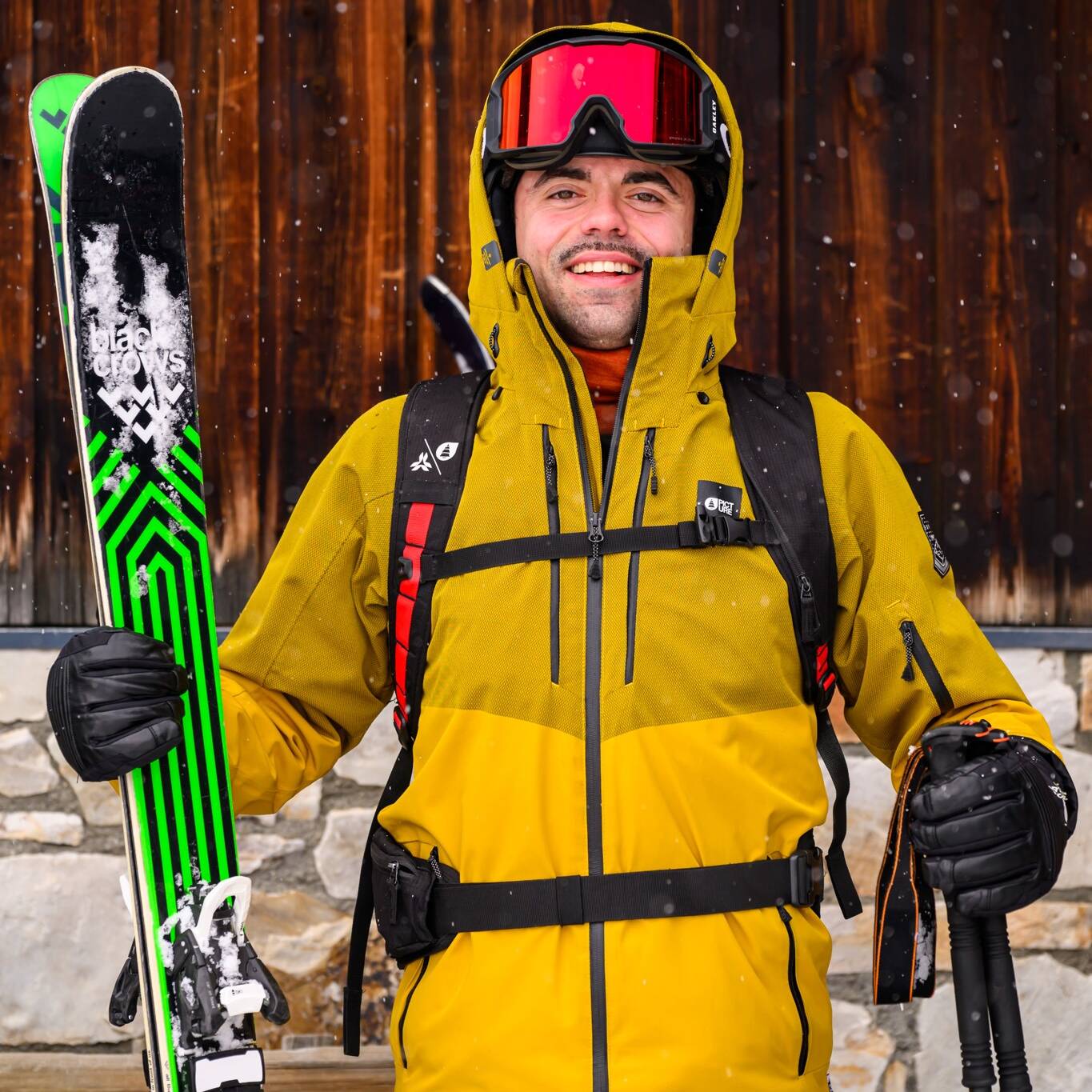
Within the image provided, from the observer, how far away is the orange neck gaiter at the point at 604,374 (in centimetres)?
215

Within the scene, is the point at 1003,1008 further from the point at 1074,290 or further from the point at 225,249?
the point at 225,249

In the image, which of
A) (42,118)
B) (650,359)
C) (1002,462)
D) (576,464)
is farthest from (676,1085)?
(1002,462)

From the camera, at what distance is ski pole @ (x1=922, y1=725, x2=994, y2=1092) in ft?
5.87

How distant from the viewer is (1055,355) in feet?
11.2

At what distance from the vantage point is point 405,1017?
190cm

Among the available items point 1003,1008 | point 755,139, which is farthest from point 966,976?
point 755,139

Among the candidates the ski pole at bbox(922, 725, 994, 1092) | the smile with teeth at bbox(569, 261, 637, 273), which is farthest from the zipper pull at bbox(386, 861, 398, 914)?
the smile with teeth at bbox(569, 261, 637, 273)

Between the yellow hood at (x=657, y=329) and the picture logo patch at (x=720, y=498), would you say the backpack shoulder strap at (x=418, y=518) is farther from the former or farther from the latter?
the picture logo patch at (x=720, y=498)

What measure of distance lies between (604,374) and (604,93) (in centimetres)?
51

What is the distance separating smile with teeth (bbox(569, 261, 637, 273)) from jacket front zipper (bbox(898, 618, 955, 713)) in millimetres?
749

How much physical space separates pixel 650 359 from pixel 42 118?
115 cm

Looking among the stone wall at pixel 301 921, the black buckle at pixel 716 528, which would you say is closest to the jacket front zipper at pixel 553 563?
the black buckle at pixel 716 528

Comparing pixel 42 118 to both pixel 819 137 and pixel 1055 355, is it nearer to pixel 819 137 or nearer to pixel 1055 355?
pixel 819 137

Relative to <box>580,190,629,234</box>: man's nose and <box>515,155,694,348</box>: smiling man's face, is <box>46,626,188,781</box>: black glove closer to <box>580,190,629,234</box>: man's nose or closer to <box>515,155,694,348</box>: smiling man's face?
<box>515,155,694,348</box>: smiling man's face
